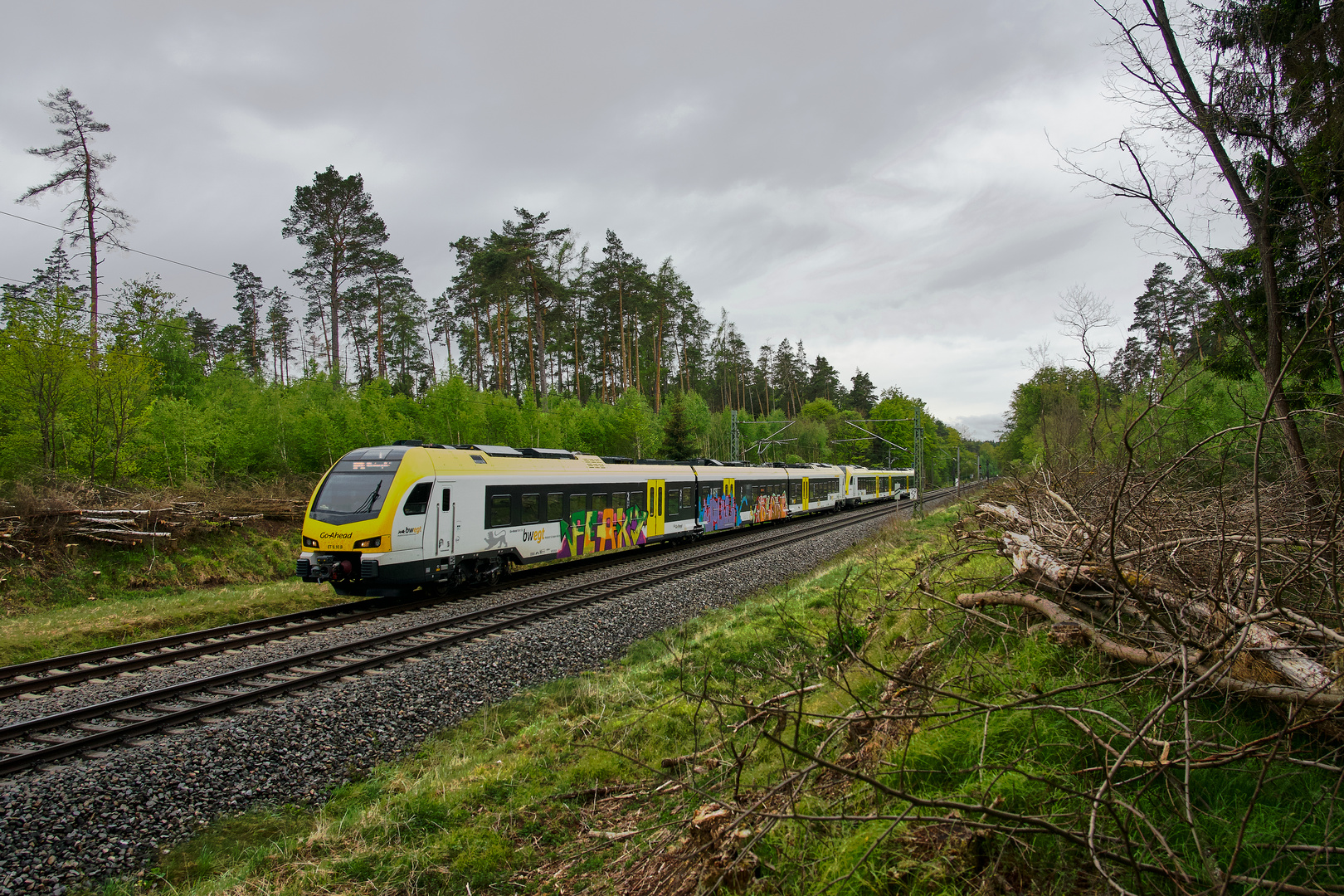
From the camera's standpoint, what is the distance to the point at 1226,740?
2.78 metres

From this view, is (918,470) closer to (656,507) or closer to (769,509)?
(769,509)

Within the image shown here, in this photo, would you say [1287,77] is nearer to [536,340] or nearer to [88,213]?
[88,213]

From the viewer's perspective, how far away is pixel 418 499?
446 inches

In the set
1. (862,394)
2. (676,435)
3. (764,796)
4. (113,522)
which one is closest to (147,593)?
(113,522)

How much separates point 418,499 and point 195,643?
382 centimetres

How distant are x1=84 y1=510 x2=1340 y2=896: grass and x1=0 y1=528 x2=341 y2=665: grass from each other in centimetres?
797

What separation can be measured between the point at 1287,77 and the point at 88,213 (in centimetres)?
3015

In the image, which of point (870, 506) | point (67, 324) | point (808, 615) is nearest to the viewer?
point (808, 615)

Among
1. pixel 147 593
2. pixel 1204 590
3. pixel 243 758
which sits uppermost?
pixel 1204 590

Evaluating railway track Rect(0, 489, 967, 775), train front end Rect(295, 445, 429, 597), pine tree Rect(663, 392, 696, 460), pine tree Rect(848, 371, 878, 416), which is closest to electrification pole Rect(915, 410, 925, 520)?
pine tree Rect(663, 392, 696, 460)

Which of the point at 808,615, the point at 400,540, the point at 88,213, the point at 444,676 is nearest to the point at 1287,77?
the point at 808,615

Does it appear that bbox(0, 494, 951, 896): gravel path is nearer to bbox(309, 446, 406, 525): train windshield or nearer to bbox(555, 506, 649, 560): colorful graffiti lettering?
bbox(309, 446, 406, 525): train windshield

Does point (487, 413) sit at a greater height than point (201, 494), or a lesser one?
greater

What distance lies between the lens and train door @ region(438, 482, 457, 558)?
462 inches
